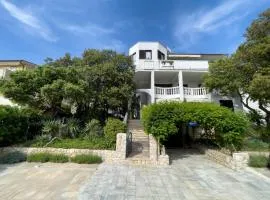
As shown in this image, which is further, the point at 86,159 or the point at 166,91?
the point at 166,91

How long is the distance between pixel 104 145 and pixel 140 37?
15218 mm

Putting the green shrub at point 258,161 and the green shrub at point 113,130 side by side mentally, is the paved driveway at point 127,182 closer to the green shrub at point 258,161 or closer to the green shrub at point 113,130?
the green shrub at point 258,161

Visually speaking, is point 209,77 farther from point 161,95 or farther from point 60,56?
point 60,56

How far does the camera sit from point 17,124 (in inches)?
528

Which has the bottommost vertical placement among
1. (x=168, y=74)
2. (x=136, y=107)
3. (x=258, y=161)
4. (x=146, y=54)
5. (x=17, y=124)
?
(x=258, y=161)

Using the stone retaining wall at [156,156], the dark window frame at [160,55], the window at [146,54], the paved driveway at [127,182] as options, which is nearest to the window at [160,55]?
the dark window frame at [160,55]

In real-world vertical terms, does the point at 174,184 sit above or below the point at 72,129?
below

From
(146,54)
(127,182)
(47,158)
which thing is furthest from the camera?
(146,54)

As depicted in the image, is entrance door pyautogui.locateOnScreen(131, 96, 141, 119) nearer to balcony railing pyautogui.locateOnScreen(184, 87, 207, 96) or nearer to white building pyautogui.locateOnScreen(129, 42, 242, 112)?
white building pyautogui.locateOnScreen(129, 42, 242, 112)

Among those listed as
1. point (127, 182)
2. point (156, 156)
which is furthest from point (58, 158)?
point (156, 156)

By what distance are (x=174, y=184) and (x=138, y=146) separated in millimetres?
6092

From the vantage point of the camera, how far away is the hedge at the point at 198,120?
36.4 ft

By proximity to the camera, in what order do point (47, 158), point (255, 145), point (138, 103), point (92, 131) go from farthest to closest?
point (138, 103), point (92, 131), point (255, 145), point (47, 158)

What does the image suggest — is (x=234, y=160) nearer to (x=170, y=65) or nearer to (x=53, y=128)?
(x=53, y=128)
